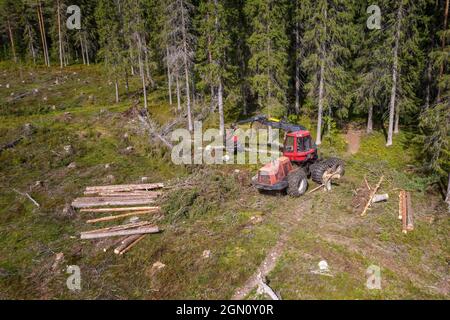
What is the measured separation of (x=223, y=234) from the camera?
557 inches

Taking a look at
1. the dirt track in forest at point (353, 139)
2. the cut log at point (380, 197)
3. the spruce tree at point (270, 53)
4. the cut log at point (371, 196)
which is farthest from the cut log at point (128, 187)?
the dirt track in forest at point (353, 139)

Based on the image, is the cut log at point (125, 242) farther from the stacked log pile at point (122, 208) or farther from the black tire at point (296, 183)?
the black tire at point (296, 183)

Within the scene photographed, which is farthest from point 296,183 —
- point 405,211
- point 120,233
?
point 120,233

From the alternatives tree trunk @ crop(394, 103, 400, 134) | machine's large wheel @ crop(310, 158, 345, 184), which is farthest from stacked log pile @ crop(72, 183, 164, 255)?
tree trunk @ crop(394, 103, 400, 134)

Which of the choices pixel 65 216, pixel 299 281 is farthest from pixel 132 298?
pixel 65 216

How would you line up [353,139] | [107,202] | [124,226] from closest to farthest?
[124,226] < [107,202] < [353,139]

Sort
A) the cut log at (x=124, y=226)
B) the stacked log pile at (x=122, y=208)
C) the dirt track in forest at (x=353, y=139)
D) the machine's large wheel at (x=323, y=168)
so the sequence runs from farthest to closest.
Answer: the dirt track in forest at (x=353, y=139) → the machine's large wheel at (x=323, y=168) → the cut log at (x=124, y=226) → the stacked log pile at (x=122, y=208)

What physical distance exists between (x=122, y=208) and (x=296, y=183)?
352 inches

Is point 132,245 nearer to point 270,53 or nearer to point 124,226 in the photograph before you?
point 124,226

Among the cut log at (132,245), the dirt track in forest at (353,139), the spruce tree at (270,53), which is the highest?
the spruce tree at (270,53)

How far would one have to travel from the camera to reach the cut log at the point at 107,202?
17266 mm

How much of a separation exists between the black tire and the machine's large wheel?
1224 millimetres

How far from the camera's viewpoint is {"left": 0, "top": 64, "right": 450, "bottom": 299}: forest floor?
11.3 m

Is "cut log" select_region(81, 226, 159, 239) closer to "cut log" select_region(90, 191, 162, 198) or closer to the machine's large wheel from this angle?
"cut log" select_region(90, 191, 162, 198)
